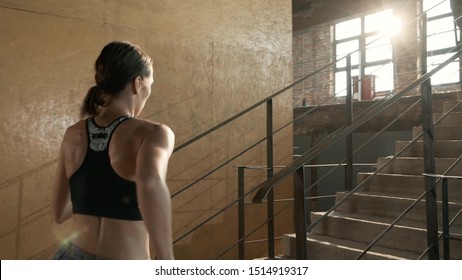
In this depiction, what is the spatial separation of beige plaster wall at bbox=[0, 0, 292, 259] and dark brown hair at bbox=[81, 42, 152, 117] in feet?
6.76

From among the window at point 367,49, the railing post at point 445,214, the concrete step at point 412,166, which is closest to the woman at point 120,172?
the railing post at point 445,214

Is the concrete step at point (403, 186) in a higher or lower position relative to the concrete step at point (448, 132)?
lower

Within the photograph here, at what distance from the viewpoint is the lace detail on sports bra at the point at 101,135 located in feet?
3.92

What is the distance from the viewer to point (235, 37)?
166 inches

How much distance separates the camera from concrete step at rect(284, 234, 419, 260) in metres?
2.52

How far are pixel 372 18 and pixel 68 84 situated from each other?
7.68 meters

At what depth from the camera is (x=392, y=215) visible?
2.91 meters

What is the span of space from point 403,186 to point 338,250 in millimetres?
767

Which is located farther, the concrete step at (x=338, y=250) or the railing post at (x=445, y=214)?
the concrete step at (x=338, y=250)

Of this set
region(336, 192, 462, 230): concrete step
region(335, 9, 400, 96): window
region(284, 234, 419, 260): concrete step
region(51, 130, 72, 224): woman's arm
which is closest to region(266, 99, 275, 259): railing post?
region(284, 234, 419, 260): concrete step

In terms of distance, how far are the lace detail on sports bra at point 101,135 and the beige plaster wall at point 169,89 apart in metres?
2.05

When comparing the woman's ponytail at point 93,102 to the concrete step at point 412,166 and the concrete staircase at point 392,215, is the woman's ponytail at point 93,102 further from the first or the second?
the concrete step at point 412,166

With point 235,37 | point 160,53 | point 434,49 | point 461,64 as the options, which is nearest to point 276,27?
point 235,37
